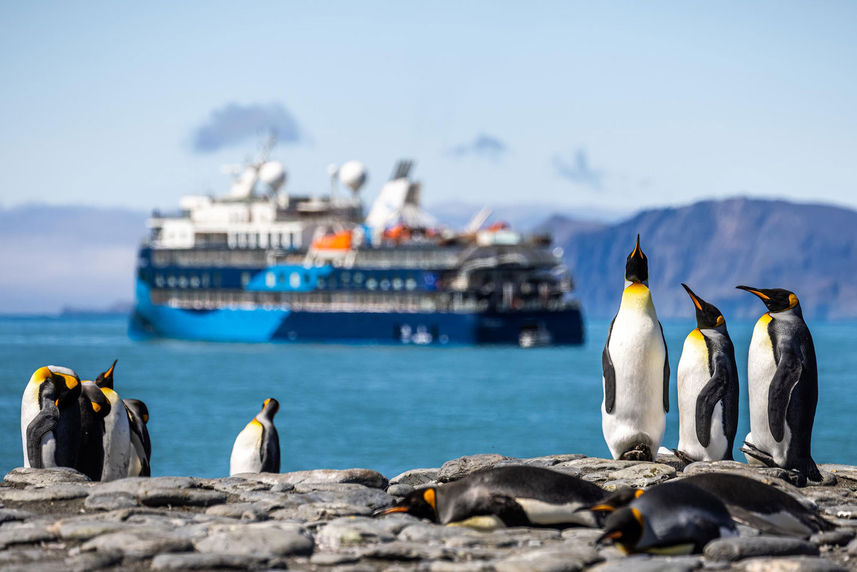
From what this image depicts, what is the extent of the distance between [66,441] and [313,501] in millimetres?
3143

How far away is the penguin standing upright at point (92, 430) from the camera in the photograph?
12148 millimetres

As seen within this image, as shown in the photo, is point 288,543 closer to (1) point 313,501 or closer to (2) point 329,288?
(1) point 313,501

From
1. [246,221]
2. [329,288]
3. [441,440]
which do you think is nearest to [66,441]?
[441,440]

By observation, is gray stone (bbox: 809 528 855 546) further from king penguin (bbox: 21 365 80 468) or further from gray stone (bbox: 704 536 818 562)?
Result: king penguin (bbox: 21 365 80 468)

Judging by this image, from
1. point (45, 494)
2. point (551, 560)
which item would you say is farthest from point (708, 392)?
point (45, 494)

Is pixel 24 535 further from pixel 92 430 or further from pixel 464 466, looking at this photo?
pixel 464 466

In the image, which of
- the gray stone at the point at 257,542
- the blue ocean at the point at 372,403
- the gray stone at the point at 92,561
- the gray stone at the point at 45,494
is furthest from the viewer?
the blue ocean at the point at 372,403

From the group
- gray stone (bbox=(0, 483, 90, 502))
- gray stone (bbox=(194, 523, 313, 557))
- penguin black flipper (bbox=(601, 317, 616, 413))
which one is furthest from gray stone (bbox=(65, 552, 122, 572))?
penguin black flipper (bbox=(601, 317, 616, 413))

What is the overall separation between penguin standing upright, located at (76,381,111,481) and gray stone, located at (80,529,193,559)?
12.2 feet

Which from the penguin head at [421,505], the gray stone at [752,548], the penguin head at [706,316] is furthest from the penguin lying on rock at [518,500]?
the penguin head at [706,316]

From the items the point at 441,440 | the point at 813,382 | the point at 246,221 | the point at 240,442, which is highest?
the point at 246,221

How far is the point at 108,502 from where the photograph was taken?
9.80 m

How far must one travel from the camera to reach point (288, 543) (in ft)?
27.7

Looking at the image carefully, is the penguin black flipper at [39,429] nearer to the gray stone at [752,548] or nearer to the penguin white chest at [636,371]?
the penguin white chest at [636,371]
